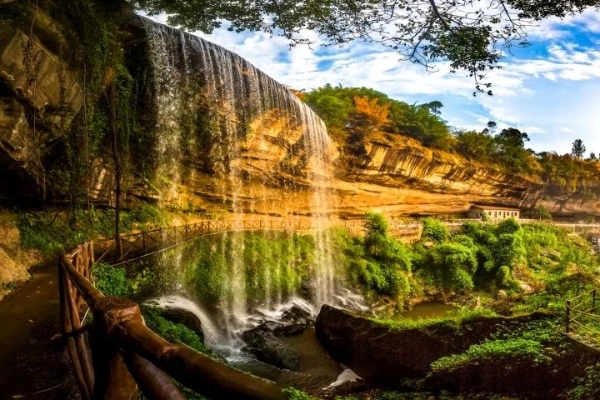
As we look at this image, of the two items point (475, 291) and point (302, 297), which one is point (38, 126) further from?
point (475, 291)

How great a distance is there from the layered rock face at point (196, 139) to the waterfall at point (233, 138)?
55 millimetres

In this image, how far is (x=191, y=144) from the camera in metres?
19.6

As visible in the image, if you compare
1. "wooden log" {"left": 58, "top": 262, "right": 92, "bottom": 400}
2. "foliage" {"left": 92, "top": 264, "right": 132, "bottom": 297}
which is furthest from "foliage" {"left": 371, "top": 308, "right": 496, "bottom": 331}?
"wooden log" {"left": 58, "top": 262, "right": 92, "bottom": 400}

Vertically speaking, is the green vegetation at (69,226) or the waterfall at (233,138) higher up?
the waterfall at (233,138)

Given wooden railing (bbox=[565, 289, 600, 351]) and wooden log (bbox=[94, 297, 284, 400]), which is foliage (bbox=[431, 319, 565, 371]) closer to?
wooden railing (bbox=[565, 289, 600, 351])

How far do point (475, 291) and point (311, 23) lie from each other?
2136 centimetres

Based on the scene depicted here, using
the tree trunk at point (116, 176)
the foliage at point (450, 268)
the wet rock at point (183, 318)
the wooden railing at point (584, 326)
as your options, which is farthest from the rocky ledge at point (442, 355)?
the foliage at point (450, 268)

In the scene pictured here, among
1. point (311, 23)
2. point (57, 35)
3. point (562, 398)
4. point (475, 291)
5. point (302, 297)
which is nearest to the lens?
point (562, 398)

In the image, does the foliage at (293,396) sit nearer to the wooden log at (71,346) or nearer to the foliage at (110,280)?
the wooden log at (71,346)

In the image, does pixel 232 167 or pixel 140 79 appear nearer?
pixel 140 79

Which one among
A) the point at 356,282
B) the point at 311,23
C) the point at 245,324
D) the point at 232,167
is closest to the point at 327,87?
the point at 232,167

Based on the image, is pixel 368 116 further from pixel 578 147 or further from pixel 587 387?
pixel 578 147

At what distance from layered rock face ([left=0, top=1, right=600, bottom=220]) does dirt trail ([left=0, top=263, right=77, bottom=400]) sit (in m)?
2.79

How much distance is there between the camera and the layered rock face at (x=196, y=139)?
10891mm
